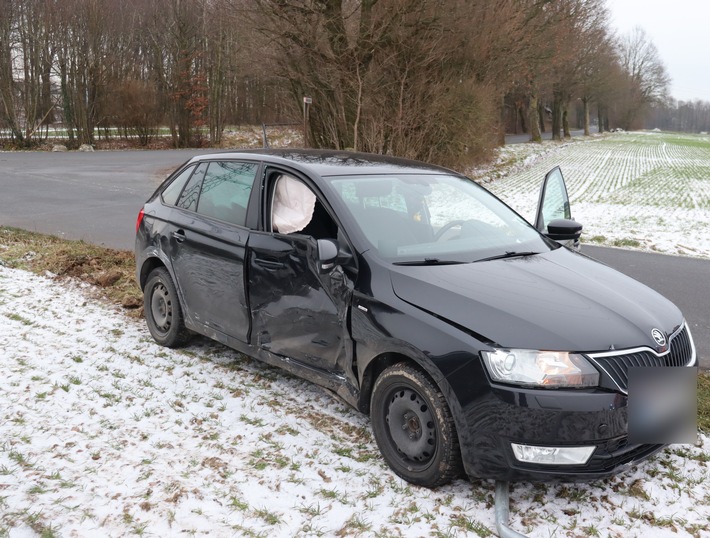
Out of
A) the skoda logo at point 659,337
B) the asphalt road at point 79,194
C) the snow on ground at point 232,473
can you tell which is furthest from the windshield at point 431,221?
the asphalt road at point 79,194

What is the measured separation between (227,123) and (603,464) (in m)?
42.4

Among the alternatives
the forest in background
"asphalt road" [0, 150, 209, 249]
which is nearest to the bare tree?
the forest in background

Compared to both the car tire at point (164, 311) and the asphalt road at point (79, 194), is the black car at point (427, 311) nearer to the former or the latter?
the car tire at point (164, 311)

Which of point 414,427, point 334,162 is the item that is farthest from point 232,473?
point 334,162

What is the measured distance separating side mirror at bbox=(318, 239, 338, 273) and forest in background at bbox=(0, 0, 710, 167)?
47.1ft

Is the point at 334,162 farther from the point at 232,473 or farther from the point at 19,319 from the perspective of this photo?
the point at 19,319

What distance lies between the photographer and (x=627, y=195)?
69.8 ft

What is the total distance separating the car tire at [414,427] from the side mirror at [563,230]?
7.34 feet

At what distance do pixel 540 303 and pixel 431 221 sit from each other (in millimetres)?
1201

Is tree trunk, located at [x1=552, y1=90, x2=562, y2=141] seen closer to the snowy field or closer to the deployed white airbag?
the snowy field

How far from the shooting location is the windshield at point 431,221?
4.00 metres

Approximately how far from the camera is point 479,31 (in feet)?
64.8

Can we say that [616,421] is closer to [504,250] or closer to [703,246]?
[504,250]

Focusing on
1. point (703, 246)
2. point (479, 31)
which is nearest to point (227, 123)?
point (479, 31)
